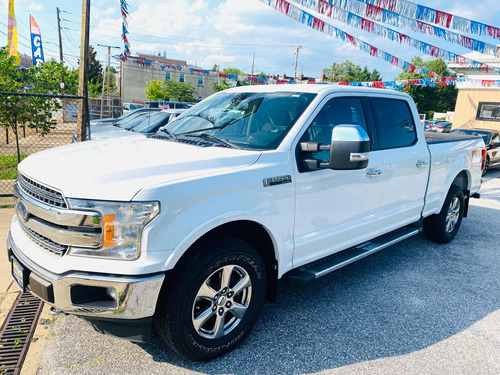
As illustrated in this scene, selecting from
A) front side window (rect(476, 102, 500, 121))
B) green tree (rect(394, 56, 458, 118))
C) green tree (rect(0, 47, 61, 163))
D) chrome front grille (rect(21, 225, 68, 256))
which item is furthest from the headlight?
green tree (rect(394, 56, 458, 118))

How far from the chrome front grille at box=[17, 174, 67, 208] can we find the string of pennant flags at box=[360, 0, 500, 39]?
7.62 metres

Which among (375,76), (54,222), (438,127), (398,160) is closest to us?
(54,222)

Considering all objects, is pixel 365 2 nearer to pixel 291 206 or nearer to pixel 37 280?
pixel 291 206

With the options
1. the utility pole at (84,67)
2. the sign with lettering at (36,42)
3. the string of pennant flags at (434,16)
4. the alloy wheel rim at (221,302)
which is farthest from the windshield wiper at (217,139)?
the sign with lettering at (36,42)

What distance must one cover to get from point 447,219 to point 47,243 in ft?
16.5

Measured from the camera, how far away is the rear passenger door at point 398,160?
3.96m

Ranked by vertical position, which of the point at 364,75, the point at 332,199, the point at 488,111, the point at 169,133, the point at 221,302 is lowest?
the point at 221,302

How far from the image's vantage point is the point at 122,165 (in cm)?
252

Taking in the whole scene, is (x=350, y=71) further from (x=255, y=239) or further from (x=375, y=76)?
(x=255, y=239)

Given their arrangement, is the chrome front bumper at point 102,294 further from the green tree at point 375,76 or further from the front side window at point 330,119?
the green tree at point 375,76

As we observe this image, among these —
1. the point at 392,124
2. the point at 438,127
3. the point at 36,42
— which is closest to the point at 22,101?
the point at 392,124

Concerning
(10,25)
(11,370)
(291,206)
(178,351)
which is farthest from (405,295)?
(10,25)

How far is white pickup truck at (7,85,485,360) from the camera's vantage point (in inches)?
88.6

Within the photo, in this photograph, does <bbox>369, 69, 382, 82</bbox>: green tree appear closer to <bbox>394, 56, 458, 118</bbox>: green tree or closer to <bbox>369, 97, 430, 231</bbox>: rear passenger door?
<bbox>394, 56, 458, 118</bbox>: green tree
